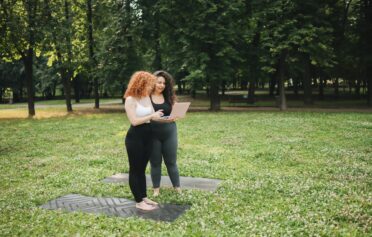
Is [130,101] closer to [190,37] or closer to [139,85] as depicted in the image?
[139,85]

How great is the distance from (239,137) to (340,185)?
8654 millimetres

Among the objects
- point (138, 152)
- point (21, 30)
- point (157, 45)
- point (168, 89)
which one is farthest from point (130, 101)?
point (157, 45)

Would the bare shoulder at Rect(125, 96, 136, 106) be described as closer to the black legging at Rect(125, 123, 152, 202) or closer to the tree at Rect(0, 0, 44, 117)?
the black legging at Rect(125, 123, 152, 202)

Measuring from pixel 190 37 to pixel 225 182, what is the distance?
76.9ft

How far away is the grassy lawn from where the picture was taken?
22.3ft

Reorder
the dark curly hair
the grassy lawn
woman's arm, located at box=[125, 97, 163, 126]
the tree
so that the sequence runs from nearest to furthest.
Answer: the grassy lawn, woman's arm, located at box=[125, 97, 163, 126], the dark curly hair, the tree

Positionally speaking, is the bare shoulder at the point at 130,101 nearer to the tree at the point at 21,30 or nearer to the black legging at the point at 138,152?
the black legging at the point at 138,152

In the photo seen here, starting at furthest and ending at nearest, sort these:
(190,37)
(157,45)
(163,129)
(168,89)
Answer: (157,45), (190,37), (168,89), (163,129)

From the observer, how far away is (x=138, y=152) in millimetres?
7434

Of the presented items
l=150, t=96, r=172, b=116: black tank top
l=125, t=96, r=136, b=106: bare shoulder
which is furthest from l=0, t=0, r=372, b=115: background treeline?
l=125, t=96, r=136, b=106: bare shoulder

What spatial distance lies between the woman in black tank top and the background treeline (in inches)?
823

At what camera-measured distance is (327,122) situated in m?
22.6

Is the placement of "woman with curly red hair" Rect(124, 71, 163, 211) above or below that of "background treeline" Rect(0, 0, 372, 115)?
below

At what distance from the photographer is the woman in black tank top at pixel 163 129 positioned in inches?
327
